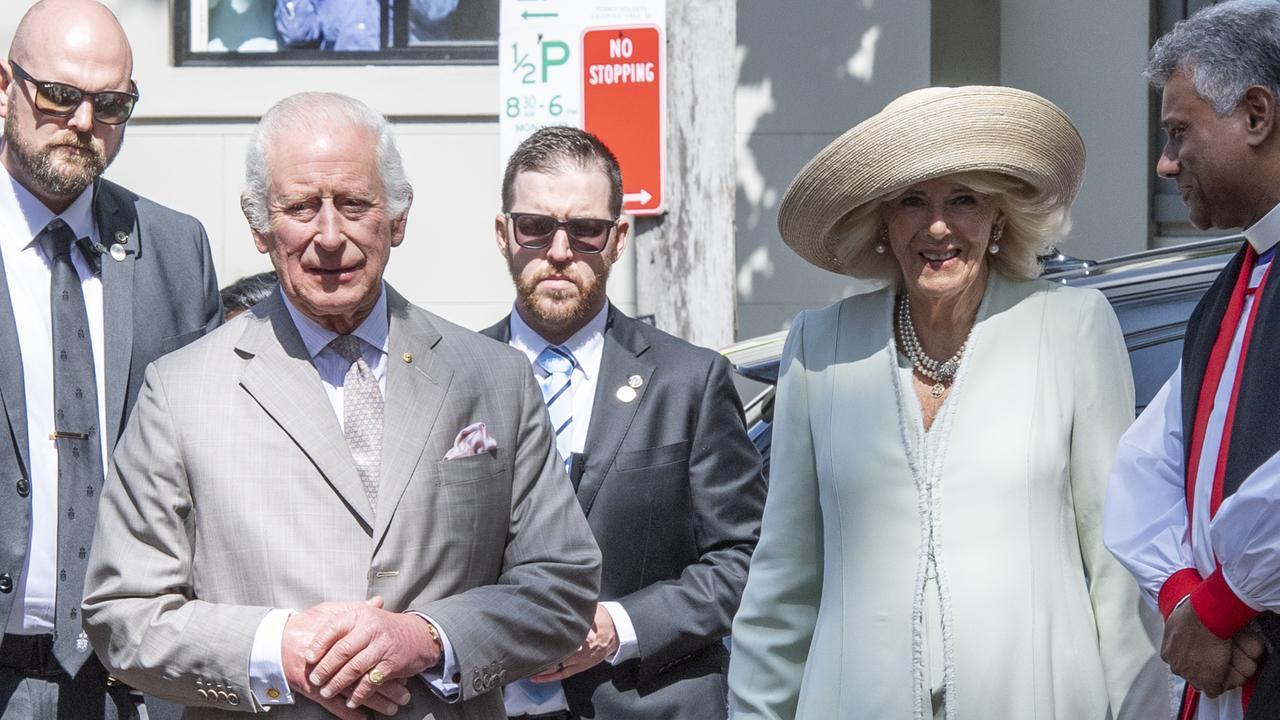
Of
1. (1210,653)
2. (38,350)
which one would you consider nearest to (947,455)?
(1210,653)

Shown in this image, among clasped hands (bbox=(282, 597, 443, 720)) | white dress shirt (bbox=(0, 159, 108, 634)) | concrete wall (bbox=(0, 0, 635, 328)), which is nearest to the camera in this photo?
clasped hands (bbox=(282, 597, 443, 720))

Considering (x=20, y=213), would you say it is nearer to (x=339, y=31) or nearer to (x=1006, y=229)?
(x=1006, y=229)

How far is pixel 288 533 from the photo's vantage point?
2.62 m

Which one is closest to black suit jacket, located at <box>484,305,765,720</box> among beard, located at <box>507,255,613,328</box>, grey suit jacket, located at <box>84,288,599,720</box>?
beard, located at <box>507,255,613,328</box>

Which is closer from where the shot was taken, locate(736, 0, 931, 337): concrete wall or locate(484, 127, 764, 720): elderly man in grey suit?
locate(484, 127, 764, 720): elderly man in grey suit

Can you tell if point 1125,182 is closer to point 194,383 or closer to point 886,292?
point 886,292

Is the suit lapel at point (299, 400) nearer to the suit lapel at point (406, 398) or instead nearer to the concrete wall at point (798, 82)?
the suit lapel at point (406, 398)

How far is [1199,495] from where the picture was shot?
9.18 ft

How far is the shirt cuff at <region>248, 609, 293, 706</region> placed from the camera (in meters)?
2.53

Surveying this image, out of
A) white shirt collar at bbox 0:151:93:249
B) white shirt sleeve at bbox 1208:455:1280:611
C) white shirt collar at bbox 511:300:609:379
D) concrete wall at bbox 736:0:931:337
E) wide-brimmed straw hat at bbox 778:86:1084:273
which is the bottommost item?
white shirt sleeve at bbox 1208:455:1280:611

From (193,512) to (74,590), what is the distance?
710 millimetres

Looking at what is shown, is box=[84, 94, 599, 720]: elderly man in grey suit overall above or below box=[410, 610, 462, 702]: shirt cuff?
above

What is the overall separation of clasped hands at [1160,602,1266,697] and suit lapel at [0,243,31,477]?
7.03 feet

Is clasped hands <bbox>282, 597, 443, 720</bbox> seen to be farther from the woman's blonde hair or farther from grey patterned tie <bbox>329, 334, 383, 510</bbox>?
the woman's blonde hair
